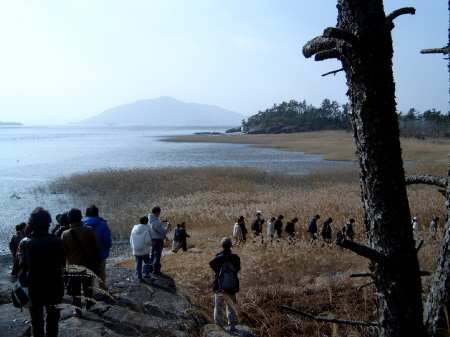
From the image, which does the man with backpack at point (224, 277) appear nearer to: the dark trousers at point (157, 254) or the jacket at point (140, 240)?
the jacket at point (140, 240)

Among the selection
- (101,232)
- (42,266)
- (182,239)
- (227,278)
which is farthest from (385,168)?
(182,239)

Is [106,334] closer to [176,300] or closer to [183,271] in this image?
[176,300]

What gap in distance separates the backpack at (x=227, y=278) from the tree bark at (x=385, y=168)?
10.1ft

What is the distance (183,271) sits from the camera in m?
10.0

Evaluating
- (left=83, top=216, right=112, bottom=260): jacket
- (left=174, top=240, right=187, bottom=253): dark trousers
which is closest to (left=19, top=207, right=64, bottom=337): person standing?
(left=83, top=216, right=112, bottom=260): jacket

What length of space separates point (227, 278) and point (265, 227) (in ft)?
41.4

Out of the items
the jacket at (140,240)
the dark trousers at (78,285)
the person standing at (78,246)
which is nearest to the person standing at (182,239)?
the jacket at (140,240)

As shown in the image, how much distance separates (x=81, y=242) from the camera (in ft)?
17.9

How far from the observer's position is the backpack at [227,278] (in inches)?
202

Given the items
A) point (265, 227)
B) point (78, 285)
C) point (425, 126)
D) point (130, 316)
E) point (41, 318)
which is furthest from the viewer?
point (425, 126)

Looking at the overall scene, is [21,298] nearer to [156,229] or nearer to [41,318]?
[41,318]

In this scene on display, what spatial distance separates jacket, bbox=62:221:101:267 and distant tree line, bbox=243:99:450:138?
73.5 metres

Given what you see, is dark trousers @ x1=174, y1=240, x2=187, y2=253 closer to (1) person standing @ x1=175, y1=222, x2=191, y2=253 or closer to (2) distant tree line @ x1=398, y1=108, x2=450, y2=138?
(1) person standing @ x1=175, y1=222, x2=191, y2=253

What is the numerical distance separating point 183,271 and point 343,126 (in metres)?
106
